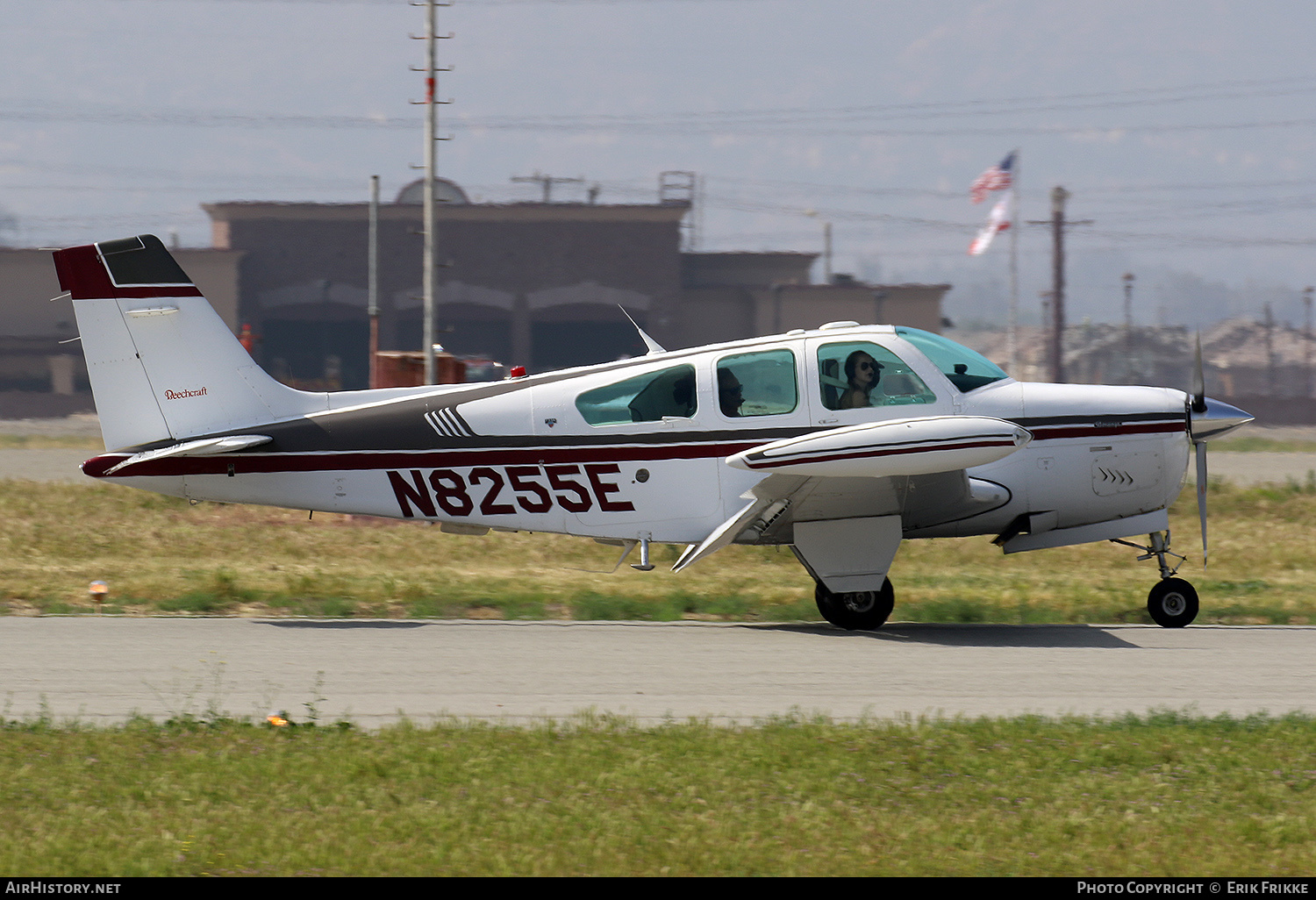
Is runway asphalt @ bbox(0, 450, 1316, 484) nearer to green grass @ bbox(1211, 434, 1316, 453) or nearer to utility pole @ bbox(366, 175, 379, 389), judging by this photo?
green grass @ bbox(1211, 434, 1316, 453)

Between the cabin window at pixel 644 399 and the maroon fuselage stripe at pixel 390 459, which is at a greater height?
the cabin window at pixel 644 399

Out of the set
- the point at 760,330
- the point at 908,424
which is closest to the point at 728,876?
the point at 908,424

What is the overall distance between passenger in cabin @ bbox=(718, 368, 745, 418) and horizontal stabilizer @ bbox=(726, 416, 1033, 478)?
33.2 inches

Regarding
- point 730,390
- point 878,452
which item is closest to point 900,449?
point 878,452

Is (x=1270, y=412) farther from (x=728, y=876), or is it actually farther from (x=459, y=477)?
(x=728, y=876)

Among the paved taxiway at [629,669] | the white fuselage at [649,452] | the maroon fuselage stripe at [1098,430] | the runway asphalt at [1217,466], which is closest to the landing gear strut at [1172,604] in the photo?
the paved taxiway at [629,669]

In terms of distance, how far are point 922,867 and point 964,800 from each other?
865mm

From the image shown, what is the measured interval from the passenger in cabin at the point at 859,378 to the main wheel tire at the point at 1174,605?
9.59 ft

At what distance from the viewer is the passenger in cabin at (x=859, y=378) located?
1016 cm

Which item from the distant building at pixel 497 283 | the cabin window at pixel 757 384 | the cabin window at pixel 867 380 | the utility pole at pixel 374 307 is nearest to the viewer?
the cabin window at pixel 867 380

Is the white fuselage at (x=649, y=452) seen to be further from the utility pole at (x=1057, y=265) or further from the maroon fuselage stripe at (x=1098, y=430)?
the utility pole at (x=1057, y=265)

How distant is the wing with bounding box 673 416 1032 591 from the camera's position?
9.33 metres

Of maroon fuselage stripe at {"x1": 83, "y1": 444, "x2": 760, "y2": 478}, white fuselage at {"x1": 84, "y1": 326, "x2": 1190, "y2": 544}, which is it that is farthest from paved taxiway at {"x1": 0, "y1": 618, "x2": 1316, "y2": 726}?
maroon fuselage stripe at {"x1": 83, "y1": 444, "x2": 760, "y2": 478}

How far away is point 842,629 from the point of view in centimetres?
→ 1053
